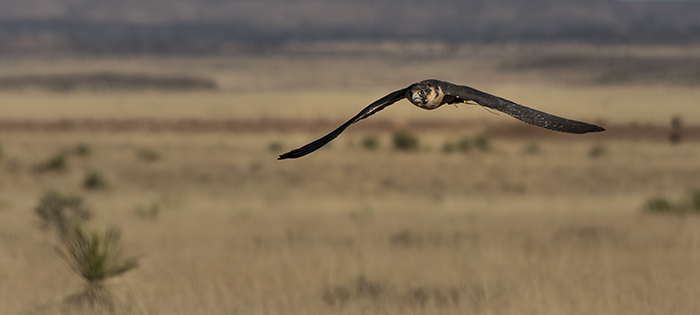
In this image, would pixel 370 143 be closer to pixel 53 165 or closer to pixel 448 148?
pixel 448 148

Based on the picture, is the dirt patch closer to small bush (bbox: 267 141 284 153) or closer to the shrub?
the shrub

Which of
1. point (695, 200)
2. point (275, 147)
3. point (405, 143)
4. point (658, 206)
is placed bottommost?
point (658, 206)

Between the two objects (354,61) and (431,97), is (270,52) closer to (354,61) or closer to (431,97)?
(354,61)

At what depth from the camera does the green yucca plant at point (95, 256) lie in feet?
33.0

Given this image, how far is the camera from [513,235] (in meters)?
14.0

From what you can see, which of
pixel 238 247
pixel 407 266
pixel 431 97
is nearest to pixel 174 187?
pixel 238 247

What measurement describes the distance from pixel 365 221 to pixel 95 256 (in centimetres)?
698

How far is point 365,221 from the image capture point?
1641cm

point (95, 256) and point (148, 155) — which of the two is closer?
point (95, 256)

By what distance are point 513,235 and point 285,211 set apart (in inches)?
221

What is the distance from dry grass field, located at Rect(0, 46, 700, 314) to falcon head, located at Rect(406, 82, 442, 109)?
188 inches

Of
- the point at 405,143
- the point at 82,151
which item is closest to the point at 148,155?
the point at 82,151

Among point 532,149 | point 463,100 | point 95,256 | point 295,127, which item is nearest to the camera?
point 463,100

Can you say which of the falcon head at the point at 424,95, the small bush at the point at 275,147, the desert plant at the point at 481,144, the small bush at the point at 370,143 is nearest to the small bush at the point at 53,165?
the small bush at the point at 275,147
